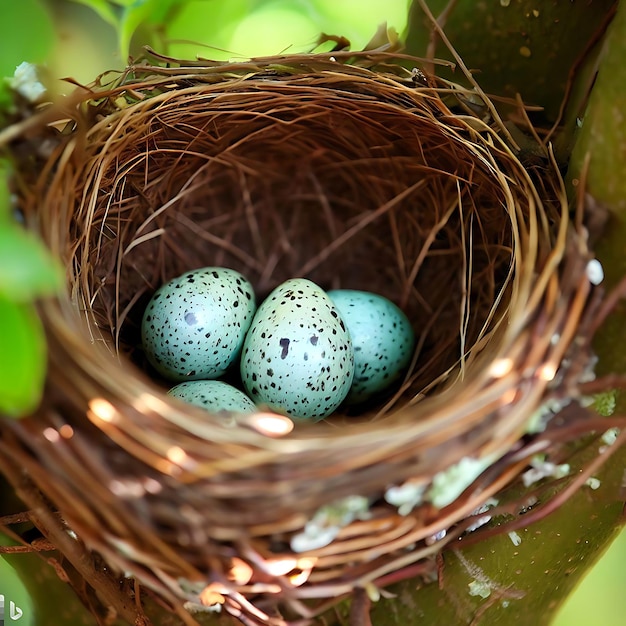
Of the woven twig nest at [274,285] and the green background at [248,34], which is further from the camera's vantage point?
the green background at [248,34]

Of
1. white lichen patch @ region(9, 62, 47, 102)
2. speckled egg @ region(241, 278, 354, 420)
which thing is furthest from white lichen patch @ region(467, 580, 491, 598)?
white lichen patch @ region(9, 62, 47, 102)

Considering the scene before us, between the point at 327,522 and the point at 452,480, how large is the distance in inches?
4.8

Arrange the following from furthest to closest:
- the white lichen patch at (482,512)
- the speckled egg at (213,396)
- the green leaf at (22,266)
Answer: the speckled egg at (213,396), the white lichen patch at (482,512), the green leaf at (22,266)

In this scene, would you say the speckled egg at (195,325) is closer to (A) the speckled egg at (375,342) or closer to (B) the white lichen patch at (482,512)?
(A) the speckled egg at (375,342)

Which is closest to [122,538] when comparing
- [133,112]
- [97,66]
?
[133,112]

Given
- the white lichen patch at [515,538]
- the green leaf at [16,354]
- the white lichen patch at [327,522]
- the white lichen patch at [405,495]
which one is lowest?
the white lichen patch at [515,538]

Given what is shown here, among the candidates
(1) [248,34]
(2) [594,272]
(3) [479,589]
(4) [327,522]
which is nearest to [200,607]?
(4) [327,522]

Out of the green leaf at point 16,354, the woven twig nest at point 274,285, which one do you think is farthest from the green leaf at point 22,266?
the woven twig nest at point 274,285

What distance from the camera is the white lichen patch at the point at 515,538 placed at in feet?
2.50

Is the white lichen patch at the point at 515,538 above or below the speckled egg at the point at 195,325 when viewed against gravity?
below

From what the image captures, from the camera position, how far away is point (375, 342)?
100cm

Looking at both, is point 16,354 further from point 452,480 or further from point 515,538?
point 515,538

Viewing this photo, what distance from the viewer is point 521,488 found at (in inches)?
28.8

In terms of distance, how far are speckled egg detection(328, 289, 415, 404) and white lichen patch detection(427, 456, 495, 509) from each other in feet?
1.33
